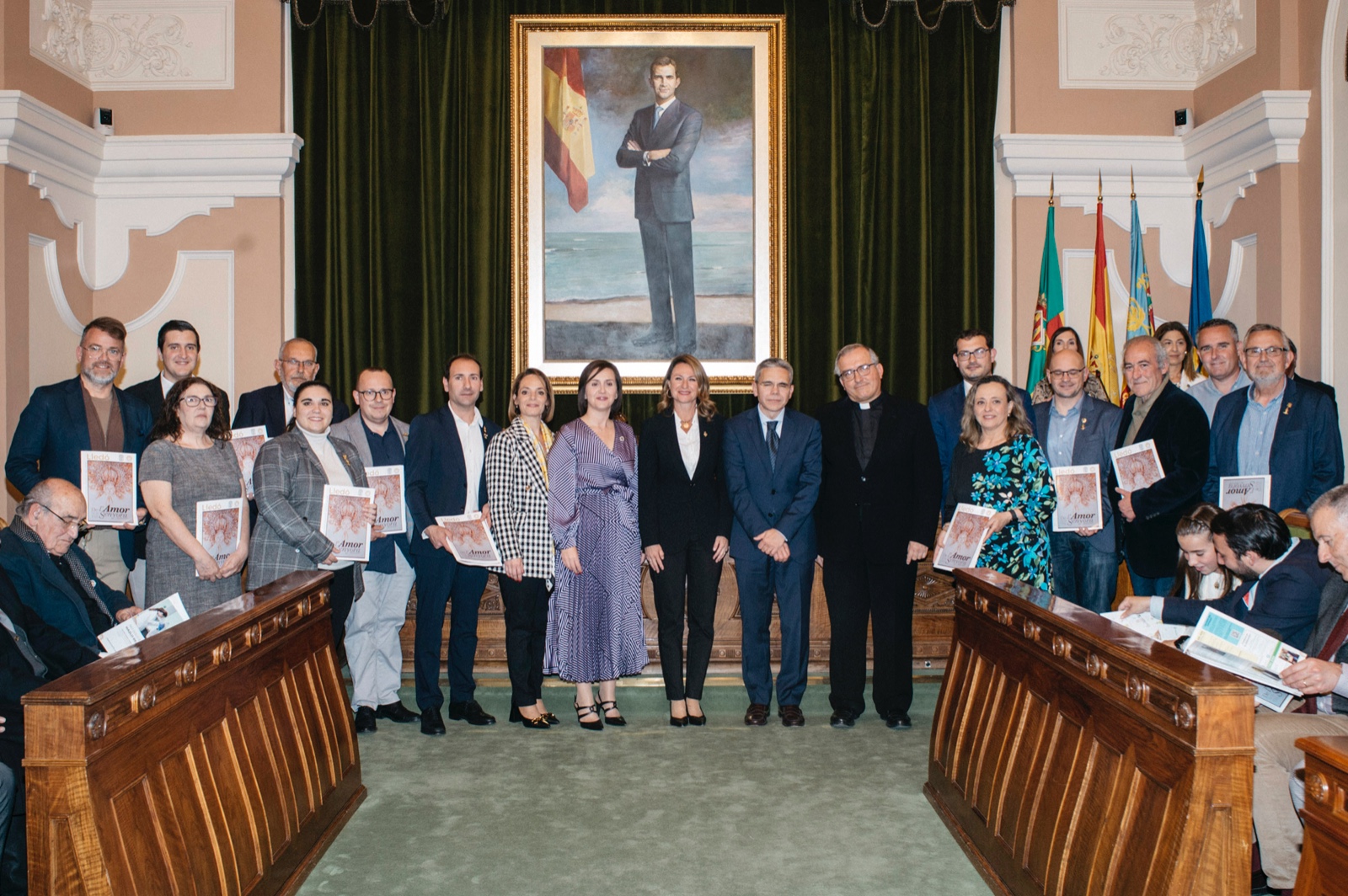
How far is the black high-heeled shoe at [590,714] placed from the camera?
4.32 metres

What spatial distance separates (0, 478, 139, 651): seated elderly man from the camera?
8.99 feet

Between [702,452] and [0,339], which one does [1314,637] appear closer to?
[702,452]

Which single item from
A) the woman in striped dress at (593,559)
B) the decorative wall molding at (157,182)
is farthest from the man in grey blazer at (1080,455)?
the decorative wall molding at (157,182)

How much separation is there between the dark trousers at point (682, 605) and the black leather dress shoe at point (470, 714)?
812 mm

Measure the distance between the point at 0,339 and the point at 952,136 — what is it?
5639 millimetres

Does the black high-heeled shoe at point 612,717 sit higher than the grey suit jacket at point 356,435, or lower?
lower

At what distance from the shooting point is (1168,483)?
3994 mm

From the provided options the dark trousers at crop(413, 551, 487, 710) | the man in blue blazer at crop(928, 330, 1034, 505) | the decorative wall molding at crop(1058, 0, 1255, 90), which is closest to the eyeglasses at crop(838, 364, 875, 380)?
the man in blue blazer at crop(928, 330, 1034, 505)

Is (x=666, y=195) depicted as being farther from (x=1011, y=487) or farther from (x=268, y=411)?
(x=1011, y=487)

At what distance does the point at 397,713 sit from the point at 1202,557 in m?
3.28

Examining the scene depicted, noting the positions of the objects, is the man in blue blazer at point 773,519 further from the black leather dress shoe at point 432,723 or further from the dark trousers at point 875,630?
the black leather dress shoe at point 432,723

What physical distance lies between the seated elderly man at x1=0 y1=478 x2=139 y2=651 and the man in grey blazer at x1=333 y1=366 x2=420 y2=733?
1.45m

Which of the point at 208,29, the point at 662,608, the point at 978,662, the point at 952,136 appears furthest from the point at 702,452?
the point at 208,29

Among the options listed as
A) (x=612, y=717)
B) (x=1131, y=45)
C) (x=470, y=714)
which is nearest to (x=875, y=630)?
(x=612, y=717)
